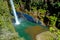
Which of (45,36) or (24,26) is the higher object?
(24,26)

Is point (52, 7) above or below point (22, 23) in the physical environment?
above

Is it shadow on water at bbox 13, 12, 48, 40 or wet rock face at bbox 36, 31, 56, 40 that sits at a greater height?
shadow on water at bbox 13, 12, 48, 40

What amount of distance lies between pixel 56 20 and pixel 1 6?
345 inches

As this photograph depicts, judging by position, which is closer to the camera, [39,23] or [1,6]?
[1,6]

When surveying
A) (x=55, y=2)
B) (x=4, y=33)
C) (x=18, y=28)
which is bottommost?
(x=4, y=33)

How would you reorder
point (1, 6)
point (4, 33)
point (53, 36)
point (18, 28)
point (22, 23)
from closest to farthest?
point (4, 33), point (1, 6), point (53, 36), point (18, 28), point (22, 23)

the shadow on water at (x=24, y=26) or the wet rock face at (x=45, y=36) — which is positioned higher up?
the shadow on water at (x=24, y=26)

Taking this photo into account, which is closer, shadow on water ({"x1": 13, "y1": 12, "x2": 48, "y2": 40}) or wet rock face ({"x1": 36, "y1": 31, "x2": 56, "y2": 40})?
wet rock face ({"x1": 36, "y1": 31, "x2": 56, "y2": 40})

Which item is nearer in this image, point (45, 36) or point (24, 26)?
point (45, 36)

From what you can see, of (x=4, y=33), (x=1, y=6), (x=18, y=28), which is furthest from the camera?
(x=18, y=28)

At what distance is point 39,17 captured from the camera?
75.9 feet

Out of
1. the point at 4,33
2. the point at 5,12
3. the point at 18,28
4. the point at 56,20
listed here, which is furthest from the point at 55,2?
the point at 4,33

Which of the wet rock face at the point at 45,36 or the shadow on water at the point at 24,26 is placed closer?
the wet rock face at the point at 45,36

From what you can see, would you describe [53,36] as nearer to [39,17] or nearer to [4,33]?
[39,17]
